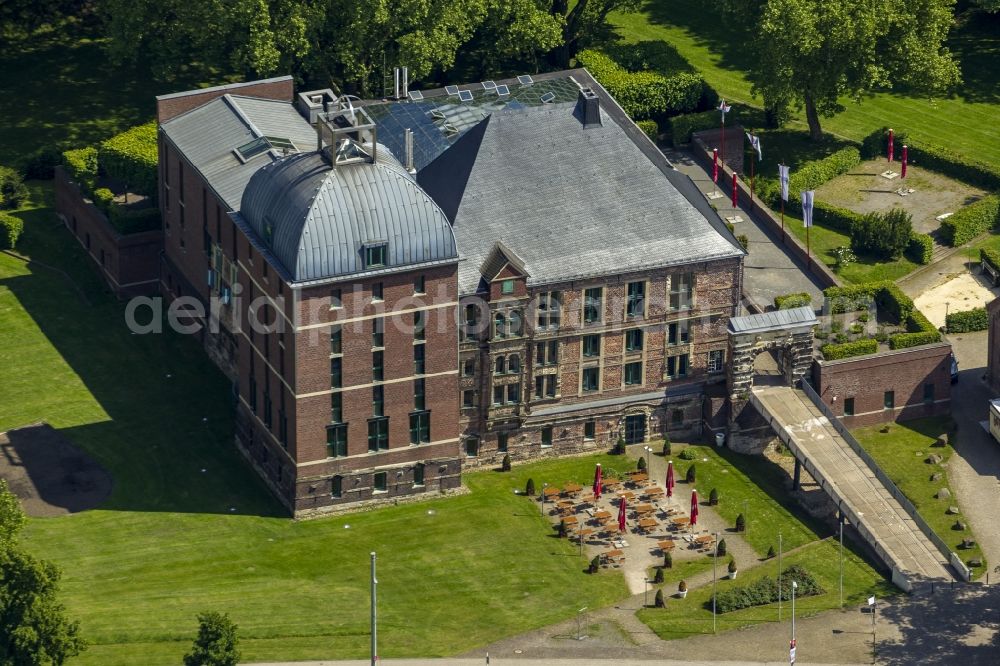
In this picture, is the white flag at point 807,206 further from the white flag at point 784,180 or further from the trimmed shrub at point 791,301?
the trimmed shrub at point 791,301

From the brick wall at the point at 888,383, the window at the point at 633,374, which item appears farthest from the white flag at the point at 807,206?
the window at the point at 633,374

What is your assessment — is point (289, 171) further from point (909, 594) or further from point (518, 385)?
point (909, 594)

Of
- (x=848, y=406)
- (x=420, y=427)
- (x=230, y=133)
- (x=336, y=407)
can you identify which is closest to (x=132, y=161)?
(x=230, y=133)

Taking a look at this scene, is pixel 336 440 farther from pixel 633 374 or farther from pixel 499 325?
pixel 633 374

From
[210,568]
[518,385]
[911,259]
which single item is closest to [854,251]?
[911,259]

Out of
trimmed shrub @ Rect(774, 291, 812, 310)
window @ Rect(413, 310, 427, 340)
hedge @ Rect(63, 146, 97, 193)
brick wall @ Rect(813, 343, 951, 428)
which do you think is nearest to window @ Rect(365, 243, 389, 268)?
window @ Rect(413, 310, 427, 340)
